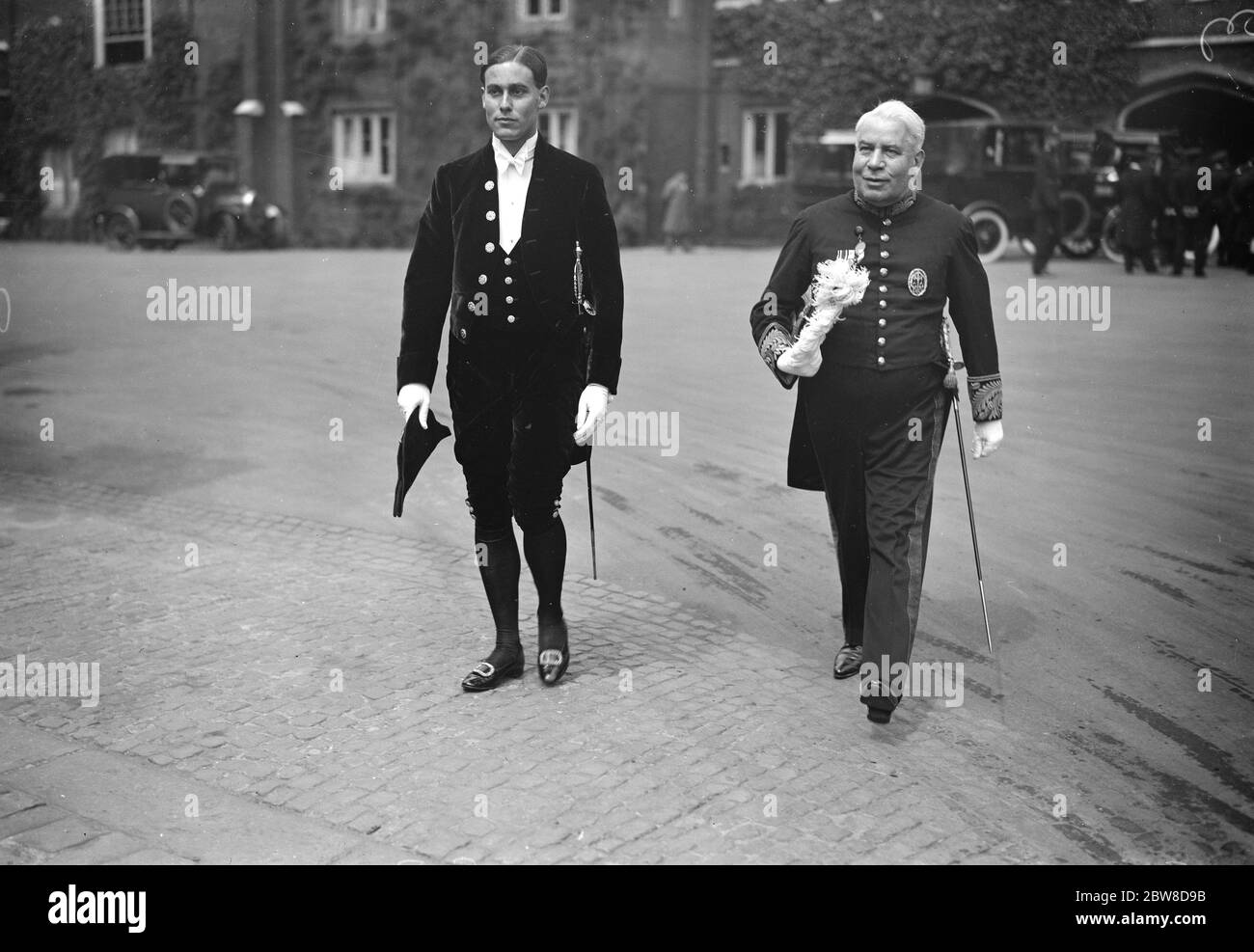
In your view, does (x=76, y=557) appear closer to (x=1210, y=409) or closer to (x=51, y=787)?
(x=51, y=787)

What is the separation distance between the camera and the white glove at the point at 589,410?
16.0ft

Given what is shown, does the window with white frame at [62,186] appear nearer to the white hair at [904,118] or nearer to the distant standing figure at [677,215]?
the distant standing figure at [677,215]

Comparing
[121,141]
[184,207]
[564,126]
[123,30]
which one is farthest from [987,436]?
[121,141]

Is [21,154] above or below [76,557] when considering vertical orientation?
above

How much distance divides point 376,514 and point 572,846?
13.7 ft

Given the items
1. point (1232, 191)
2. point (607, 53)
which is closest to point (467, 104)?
point (607, 53)

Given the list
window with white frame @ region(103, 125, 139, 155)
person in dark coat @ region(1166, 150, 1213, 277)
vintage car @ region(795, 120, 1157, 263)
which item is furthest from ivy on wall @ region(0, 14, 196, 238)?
person in dark coat @ region(1166, 150, 1213, 277)

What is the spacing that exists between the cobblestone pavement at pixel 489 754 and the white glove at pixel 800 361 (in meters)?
1.14

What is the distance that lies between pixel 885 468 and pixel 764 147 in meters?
25.3

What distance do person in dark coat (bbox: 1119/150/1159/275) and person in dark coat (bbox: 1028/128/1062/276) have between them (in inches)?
35.5

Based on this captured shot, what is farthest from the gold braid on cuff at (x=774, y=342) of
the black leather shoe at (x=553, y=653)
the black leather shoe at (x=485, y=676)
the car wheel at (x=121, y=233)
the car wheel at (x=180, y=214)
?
the car wheel at (x=121, y=233)

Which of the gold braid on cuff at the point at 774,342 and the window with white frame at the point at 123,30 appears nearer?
the gold braid on cuff at the point at 774,342

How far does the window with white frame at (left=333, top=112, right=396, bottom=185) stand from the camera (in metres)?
29.4

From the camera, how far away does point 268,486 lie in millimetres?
8398
